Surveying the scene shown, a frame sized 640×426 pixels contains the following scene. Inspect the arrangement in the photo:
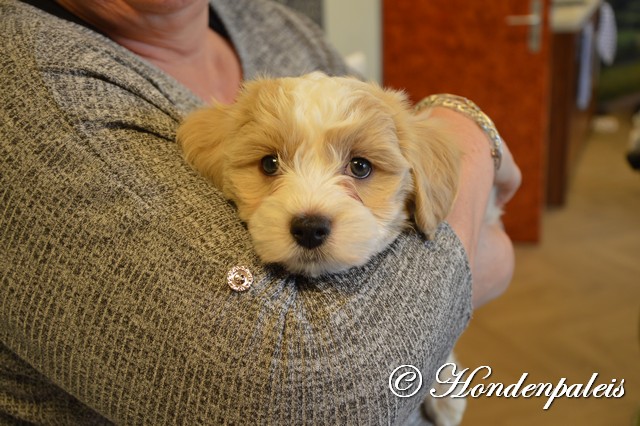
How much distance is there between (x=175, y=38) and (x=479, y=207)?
2.18ft

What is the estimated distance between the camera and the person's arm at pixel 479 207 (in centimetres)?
115

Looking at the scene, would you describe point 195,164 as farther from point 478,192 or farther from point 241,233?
point 478,192

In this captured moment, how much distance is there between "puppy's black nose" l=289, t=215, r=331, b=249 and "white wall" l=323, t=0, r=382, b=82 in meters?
2.82

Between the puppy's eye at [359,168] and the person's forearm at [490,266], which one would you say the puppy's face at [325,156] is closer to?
the puppy's eye at [359,168]

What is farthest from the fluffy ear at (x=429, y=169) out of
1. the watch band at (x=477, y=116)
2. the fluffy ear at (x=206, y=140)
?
the fluffy ear at (x=206, y=140)

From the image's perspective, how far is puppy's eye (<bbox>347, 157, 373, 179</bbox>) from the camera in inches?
42.8

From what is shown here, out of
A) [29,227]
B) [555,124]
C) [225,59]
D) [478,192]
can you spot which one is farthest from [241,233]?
[555,124]

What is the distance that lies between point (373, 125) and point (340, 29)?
2774 millimetres

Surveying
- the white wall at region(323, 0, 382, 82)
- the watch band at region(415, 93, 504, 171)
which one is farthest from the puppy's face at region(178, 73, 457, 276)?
the white wall at region(323, 0, 382, 82)

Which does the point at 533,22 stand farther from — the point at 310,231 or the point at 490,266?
the point at 310,231

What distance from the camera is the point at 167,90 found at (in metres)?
1.13

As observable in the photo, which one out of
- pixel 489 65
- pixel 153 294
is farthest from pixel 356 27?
pixel 153 294

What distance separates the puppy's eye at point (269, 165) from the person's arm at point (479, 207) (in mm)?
288

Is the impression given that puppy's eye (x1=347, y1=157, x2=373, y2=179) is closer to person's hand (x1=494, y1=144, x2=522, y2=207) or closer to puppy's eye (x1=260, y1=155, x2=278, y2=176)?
puppy's eye (x1=260, y1=155, x2=278, y2=176)
